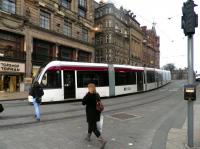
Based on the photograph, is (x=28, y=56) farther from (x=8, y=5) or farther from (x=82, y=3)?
(x=82, y=3)

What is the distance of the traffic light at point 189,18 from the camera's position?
22.9 feet

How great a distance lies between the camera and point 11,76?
31.5 meters

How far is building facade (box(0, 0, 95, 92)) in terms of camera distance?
99.1 feet

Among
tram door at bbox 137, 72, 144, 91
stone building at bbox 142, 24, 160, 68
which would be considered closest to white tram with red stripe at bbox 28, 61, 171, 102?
tram door at bbox 137, 72, 144, 91

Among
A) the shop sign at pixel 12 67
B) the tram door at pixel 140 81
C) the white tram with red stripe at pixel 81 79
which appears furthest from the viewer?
the shop sign at pixel 12 67

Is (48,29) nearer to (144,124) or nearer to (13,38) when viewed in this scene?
(13,38)

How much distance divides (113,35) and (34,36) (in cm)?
2993

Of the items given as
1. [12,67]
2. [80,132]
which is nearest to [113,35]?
[12,67]

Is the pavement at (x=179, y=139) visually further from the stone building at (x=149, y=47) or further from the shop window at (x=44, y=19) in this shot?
the stone building at (x=149, y=47)

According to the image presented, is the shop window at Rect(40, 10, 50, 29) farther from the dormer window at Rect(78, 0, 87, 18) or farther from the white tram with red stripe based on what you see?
the white tram with red stripe

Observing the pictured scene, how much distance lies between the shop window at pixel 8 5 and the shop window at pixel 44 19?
466cm

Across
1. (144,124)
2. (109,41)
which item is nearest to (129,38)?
(109,41)

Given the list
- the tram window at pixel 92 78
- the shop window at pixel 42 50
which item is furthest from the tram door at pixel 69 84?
the shop window at pixel 42 50

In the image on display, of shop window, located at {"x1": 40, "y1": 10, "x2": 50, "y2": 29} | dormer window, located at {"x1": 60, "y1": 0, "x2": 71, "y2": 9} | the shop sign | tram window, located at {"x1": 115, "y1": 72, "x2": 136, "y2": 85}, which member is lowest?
tram window, located at {"x1": 115, "y1": 72, "x2": 136, "y2": 85}
